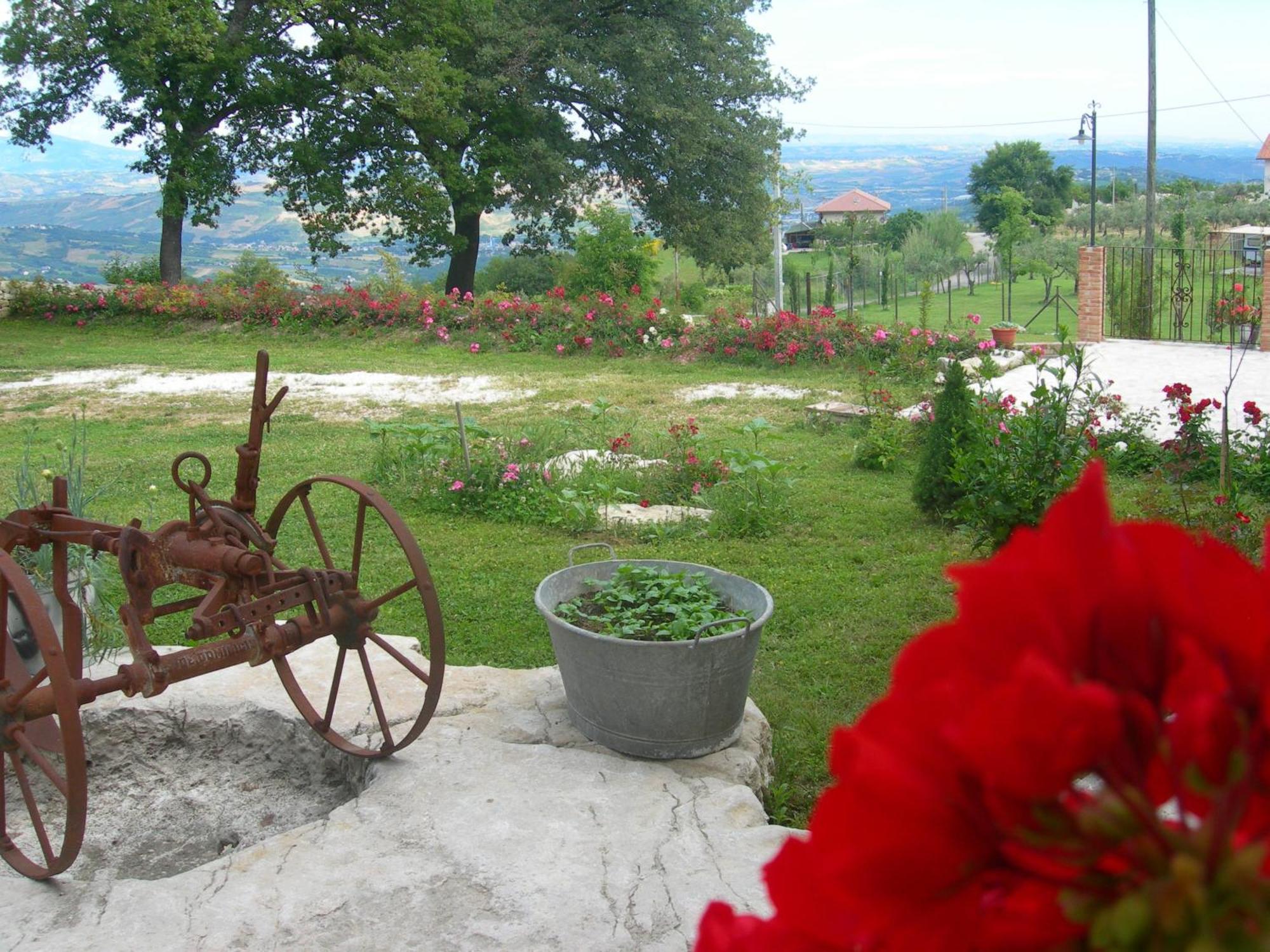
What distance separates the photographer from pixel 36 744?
3.80 metres

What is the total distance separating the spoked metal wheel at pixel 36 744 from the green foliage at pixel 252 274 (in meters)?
15.4

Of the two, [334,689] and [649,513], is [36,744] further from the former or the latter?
[649,513]

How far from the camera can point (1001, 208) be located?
53.8 metres

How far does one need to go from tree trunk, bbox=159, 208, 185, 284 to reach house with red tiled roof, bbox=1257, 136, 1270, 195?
5266cm

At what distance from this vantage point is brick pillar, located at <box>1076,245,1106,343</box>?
53.7 feet

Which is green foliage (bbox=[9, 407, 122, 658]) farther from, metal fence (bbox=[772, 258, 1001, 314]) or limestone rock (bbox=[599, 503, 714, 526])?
metal fence (bbox=[772, 258, 1001, 314])

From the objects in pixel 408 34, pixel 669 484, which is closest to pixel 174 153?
pixel 408 34

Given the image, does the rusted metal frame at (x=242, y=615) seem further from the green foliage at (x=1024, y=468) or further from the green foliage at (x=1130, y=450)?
the green foliage at (x=1130, y=450)

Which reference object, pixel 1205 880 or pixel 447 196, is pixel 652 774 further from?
pixel 447 196

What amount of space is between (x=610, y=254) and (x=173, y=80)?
29.6 feet

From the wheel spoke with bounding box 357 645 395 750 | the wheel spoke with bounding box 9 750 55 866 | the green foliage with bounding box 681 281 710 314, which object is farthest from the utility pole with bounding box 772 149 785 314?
the wheel spoke with bounding box 9 750 55 866

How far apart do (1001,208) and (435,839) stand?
55625 mm

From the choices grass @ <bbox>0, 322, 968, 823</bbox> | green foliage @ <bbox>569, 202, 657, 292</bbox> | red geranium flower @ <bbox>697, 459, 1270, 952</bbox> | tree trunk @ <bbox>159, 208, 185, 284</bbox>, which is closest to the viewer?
red geranium flower @ <bbox>697, 459, 1270, 952</bbox>

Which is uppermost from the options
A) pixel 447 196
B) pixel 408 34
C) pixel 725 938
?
pixel 408 34
